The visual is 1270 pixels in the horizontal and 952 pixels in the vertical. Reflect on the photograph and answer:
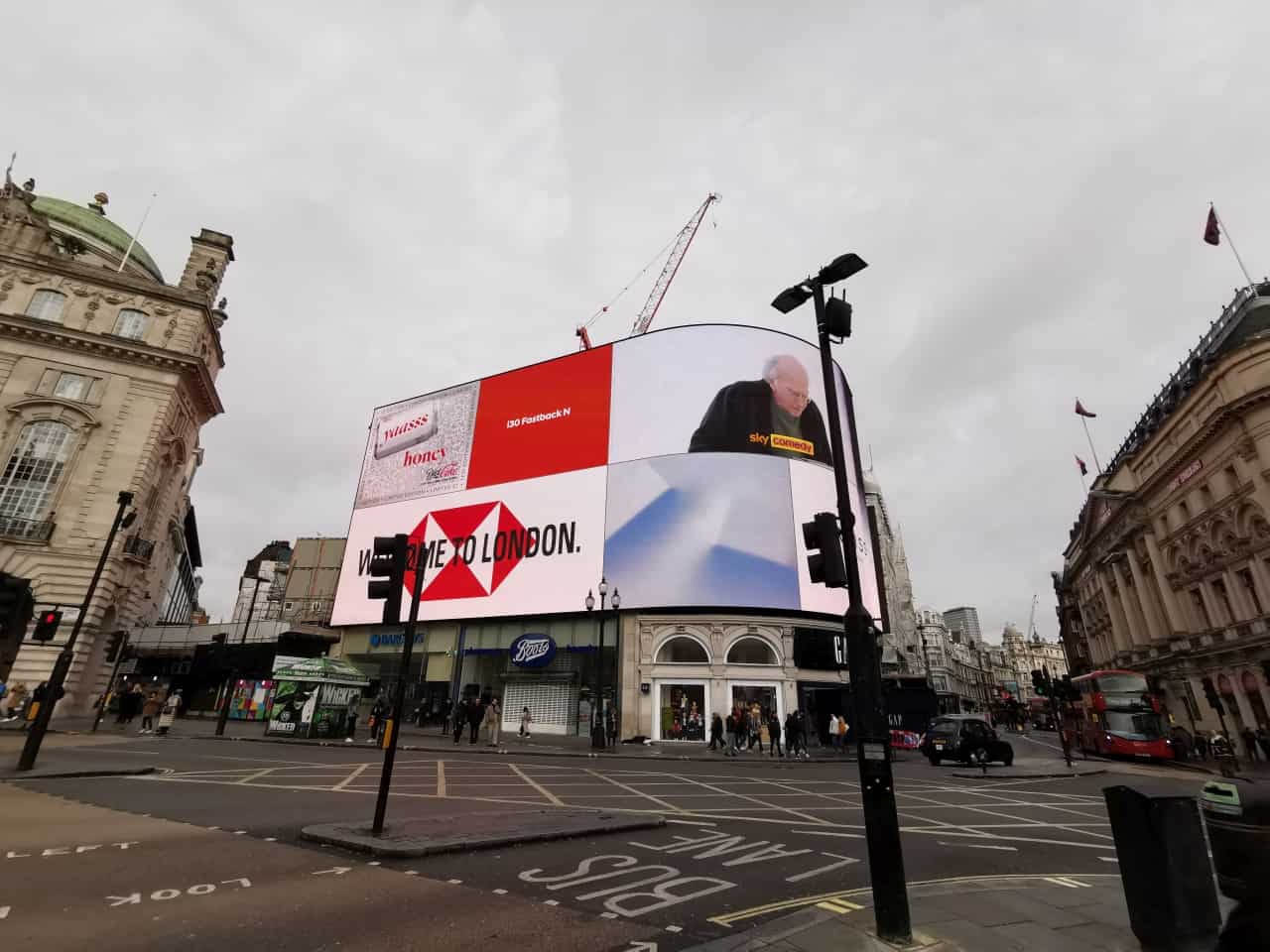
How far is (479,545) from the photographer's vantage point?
42125mm

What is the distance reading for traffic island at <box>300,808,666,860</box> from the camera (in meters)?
7.69

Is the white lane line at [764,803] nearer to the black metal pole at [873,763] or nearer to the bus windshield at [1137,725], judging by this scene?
the black metal pole at [873,763]

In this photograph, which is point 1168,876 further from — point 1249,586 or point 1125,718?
point 1249,586

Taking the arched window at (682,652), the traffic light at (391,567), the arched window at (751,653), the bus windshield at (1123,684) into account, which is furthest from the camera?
the arched window at (682,652)

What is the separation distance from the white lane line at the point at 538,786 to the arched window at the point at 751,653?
56.8ft

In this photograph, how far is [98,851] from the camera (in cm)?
718

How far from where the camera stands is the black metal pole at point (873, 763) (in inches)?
194

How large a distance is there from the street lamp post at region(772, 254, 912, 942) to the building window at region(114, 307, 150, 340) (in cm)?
4469

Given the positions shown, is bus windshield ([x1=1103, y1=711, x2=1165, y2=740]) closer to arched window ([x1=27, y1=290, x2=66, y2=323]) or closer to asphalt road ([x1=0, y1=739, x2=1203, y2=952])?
asphalt road ([x1=0, y1=739, x2=1203, y2=952])

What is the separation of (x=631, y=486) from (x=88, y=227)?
46.0 metres

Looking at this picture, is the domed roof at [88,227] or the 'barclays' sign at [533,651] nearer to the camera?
the 'barclays' sign at [533,651]

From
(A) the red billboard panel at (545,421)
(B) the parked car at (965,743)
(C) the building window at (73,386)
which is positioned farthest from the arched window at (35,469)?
(B) the parked car at (965,743)

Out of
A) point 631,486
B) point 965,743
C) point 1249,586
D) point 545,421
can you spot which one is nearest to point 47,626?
point 631,486

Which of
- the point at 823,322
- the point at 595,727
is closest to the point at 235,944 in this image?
the point at 823,322
